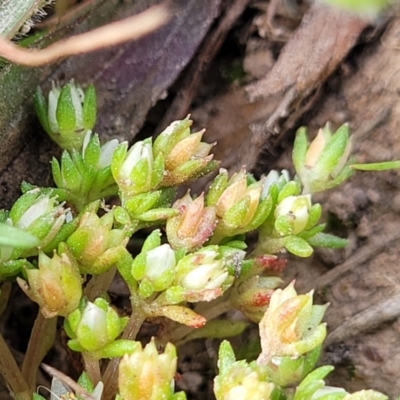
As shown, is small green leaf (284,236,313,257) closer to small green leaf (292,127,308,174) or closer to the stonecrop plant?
the stonecrop plant

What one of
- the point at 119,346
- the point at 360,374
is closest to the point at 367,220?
the point at 360,374

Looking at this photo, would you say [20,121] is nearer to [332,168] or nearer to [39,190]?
[39,190]

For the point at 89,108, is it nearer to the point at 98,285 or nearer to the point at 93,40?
the point at 93,40

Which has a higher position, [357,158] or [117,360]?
[357,158]

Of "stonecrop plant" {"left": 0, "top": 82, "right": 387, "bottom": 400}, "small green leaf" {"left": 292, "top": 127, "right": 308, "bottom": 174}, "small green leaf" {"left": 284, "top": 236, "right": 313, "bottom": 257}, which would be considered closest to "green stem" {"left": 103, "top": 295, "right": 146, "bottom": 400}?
"stonecrop plant" {"left": 0, "top": 82, "right": 387, "bottom": 400}

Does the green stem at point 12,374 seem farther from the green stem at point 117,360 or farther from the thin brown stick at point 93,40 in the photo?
the thin brown stick at point 93,40

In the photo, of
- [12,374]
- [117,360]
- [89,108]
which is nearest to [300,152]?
[89,108]

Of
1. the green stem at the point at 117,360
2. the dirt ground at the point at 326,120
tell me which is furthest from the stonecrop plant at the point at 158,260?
the dirt ground at the point at 326,120
